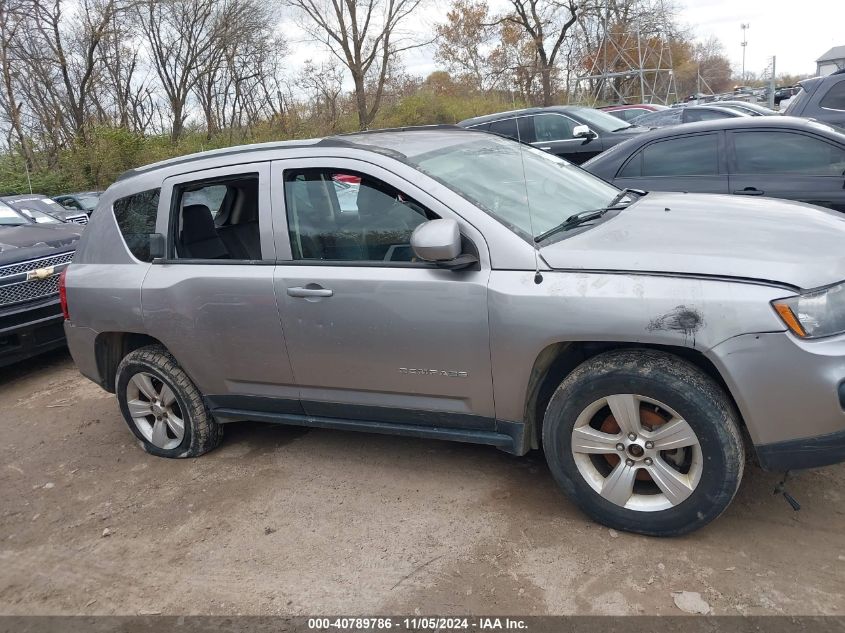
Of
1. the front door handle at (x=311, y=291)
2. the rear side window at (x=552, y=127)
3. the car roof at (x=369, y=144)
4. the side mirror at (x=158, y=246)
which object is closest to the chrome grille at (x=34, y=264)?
the car roof at (x=369, y=144)

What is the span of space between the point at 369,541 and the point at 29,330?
14.5 feet

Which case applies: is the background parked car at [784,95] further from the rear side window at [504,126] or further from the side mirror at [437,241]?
the side mirror at [437,241]

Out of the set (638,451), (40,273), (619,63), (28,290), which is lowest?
(638,451)

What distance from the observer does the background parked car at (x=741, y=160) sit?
577 centimetres

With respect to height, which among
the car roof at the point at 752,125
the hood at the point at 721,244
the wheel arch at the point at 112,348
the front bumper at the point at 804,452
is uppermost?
the car roof at the point at 752,125

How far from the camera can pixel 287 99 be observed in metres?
33.3

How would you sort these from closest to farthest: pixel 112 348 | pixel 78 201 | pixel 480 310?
pixel 480 310 < pixel 112 348 < pixel 78 201

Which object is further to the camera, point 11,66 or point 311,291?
point 11,66

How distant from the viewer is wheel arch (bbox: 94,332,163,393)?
4320mm

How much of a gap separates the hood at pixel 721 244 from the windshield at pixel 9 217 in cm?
766

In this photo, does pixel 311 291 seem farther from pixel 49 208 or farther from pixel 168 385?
pixel 49 208

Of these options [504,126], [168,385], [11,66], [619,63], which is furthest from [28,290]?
[619,63]

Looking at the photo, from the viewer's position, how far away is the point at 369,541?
10.4ft

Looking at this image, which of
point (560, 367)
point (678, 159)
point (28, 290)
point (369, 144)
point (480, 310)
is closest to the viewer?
point (480, 310)
